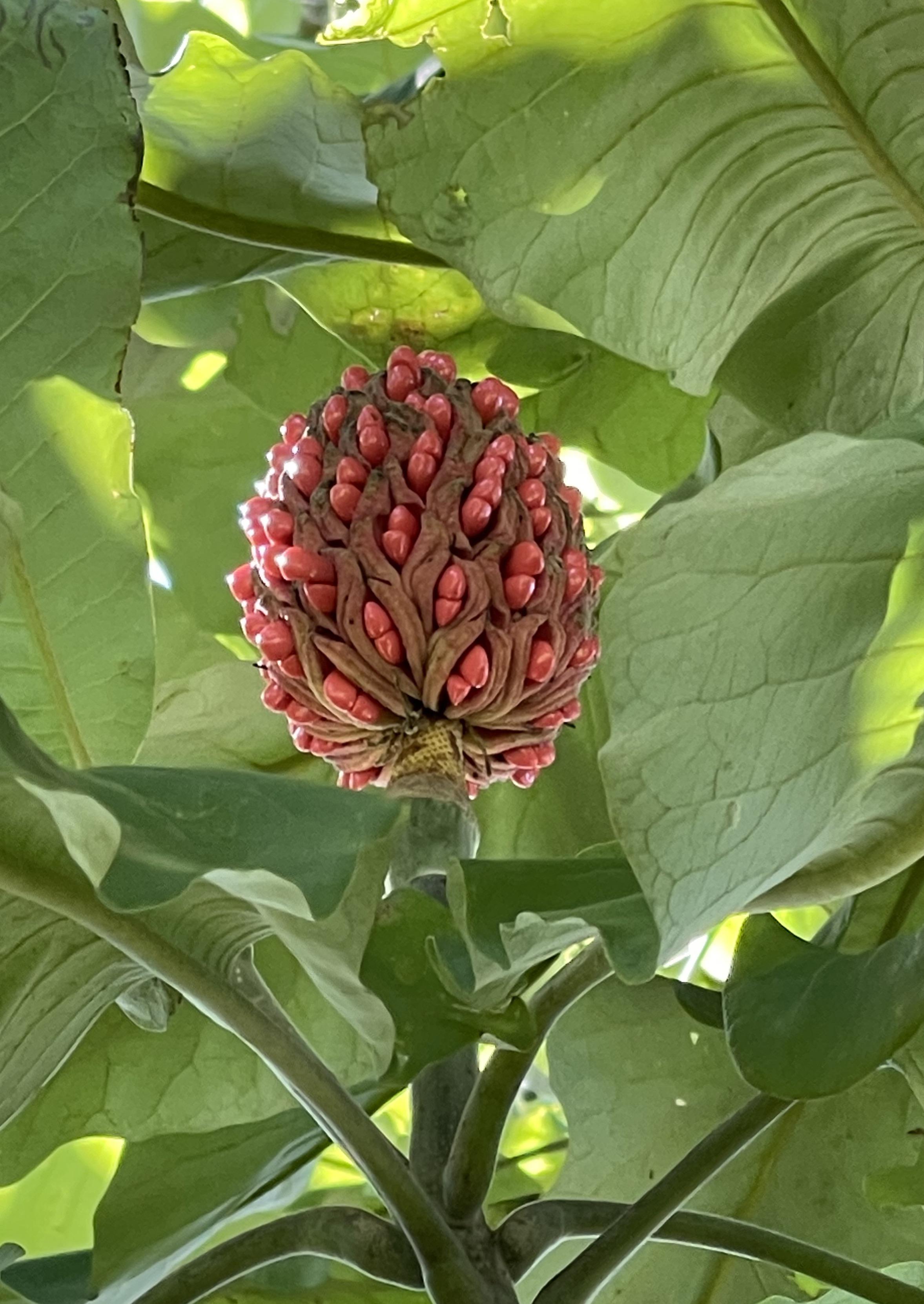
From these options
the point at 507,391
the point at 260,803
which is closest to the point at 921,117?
the point at 507,391

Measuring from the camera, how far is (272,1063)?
1.69 feet

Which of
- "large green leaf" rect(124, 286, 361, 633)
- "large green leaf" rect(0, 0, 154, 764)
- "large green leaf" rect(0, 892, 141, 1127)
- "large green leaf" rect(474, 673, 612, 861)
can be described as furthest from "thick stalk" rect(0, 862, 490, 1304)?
"large green leaf" rect(124, 286, 361, 633)

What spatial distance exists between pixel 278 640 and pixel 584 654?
0.40ft

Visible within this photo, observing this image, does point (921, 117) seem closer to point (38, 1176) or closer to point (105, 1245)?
point (105, 1245)

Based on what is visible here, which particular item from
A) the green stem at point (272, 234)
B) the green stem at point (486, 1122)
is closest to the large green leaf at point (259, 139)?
the green stem at point (272, 234)

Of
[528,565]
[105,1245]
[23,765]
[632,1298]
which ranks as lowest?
[632,1298]

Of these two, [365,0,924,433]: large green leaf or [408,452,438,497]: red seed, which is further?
[408,452,438,497]: red seed

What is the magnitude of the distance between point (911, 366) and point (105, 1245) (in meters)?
0.42

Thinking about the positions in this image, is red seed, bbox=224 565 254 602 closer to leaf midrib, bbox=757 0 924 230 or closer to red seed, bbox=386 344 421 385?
red seed, bbox=386 344 421 385

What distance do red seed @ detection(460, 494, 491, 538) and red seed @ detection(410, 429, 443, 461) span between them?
0.02 metres

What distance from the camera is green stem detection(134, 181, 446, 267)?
659mm

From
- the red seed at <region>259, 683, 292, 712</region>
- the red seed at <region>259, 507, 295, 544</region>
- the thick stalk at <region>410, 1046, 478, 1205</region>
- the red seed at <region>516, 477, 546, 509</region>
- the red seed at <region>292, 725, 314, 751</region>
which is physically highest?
the red seed at <region>259, 507, 295, 544</region>

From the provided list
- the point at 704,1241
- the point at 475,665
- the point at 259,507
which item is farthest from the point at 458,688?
the point at 704,1241

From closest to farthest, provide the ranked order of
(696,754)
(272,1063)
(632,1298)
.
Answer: (696,754) → (272,1063) → (632,1298)
